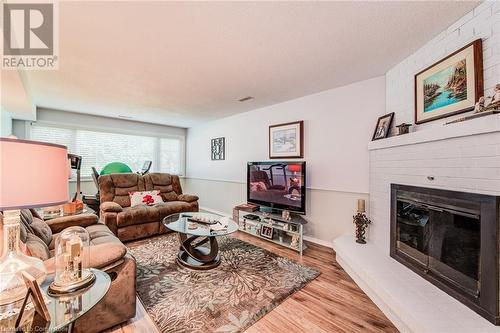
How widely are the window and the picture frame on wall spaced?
1513 millimetres

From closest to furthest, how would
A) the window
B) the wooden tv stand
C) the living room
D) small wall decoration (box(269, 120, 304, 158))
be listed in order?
the living room
the wooden tv stand
small wall decoration (box(269, 120, 304, 158))
the window

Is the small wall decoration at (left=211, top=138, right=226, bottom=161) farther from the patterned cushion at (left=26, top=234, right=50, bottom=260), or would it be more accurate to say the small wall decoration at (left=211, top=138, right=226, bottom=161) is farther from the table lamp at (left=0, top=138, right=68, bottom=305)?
the table lamp at (left=0, top=138, right=68, bottom=305)

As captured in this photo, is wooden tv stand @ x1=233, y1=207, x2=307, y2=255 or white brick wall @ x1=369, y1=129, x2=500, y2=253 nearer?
white brick wall @ x1=369, y1=129, x2=500, y2=253

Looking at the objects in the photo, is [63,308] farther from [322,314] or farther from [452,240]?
[452,240]

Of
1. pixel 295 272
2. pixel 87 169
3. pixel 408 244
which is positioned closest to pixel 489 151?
pixel 408 244

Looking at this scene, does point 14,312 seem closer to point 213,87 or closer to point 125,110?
point 213,87

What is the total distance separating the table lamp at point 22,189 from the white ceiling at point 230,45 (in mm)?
1206

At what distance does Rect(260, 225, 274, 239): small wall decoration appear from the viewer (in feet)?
10.7

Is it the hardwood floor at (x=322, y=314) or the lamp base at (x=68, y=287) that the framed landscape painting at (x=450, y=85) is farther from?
the lamp base at (x=68, y=287)

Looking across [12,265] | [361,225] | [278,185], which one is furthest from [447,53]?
[12,265]

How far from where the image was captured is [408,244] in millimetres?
1995

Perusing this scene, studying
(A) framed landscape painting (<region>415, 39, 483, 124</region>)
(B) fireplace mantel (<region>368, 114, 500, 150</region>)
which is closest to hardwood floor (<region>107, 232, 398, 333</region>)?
(B) fireplace mantel (<region>368, 114, 500, 150</region>)

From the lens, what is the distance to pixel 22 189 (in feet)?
2.78

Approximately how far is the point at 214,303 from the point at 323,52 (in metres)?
2.56
